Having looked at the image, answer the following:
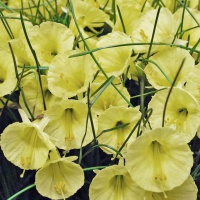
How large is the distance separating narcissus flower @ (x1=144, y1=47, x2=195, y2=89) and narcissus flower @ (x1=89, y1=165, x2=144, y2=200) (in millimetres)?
142

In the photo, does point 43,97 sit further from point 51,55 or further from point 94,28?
point 94,28

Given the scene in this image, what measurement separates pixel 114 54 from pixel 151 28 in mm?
81

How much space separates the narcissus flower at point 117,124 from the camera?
0.78 metres

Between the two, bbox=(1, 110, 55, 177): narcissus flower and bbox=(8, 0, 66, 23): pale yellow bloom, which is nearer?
bbox=(1, 110, 55, 177): narcissus flower

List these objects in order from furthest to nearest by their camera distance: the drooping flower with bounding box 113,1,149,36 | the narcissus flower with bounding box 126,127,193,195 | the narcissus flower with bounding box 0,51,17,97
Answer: the drooping flower with bounding box 113,1,149,36 → the narcissus flower with bounding box 0,51,17,97 → the narcissus flower with bounding box 126,127,193,195

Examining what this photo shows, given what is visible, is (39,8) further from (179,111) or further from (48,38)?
(179,111)

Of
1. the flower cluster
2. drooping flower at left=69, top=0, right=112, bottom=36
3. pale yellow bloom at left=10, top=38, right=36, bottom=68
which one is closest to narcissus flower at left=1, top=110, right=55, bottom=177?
the flower cluster

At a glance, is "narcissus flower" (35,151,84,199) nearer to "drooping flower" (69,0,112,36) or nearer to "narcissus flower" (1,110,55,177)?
"narcissus flower" (1,110,55,177)

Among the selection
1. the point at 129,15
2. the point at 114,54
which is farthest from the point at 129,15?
the point at 114,54

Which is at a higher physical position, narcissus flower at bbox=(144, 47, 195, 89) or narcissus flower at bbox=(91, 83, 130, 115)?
narcissus flower at bbox=(144, 47, 195, 89)

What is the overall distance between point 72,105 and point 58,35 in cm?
15

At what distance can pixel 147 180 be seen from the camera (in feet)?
2.42

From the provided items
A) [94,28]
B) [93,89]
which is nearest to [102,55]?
[93,89]

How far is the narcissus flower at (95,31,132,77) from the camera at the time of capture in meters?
0.86
